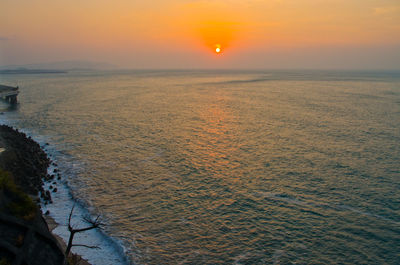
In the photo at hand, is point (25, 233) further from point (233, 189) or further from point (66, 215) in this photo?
point (233, 189)

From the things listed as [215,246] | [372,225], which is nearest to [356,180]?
[372,225]

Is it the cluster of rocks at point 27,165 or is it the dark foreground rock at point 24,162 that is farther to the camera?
the dark foreground rock at point 24,162

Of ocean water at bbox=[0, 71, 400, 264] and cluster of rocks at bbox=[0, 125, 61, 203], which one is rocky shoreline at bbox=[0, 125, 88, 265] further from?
ocean water at bbox=[0, 71, 400, 264]

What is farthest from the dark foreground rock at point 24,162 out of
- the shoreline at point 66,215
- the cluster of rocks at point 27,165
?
the shoreline at point 66,215

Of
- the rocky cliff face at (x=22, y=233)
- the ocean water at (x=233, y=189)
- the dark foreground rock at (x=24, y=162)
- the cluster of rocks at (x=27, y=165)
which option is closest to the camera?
the rocky cliff face at (x=22, y=233)

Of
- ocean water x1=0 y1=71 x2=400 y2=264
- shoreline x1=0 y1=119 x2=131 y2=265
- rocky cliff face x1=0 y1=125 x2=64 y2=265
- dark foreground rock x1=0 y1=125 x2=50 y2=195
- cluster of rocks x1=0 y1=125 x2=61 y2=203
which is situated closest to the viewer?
rocky cliff face x1=0 y1=125 x2=64 y2=265

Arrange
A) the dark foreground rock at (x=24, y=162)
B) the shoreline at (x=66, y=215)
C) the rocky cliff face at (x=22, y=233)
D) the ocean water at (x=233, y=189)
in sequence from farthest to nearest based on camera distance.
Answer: the dark foreground rock at (x=24, y=162) < the ocean water at (x=233, y=189) < the shoreline at (x=66, y=215) < the rocky cliff face at (x=22, y=233)

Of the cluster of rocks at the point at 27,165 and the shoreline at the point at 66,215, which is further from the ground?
the cluster of rocks at the point at 27,165

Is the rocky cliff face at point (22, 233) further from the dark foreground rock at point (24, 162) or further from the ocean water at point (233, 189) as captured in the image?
the dark foreground rock at point (24, 162)

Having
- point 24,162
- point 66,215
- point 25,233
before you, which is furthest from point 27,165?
point 25,233

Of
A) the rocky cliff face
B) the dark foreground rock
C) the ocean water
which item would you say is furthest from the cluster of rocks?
the rocky cliff face

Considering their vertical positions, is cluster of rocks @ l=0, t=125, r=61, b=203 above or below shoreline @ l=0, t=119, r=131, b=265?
above

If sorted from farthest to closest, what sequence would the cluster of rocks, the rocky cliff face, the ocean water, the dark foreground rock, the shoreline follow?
the dark foreground rock < the cluster of rocks < the ocean water < the shoreline < the rocky cliff face
